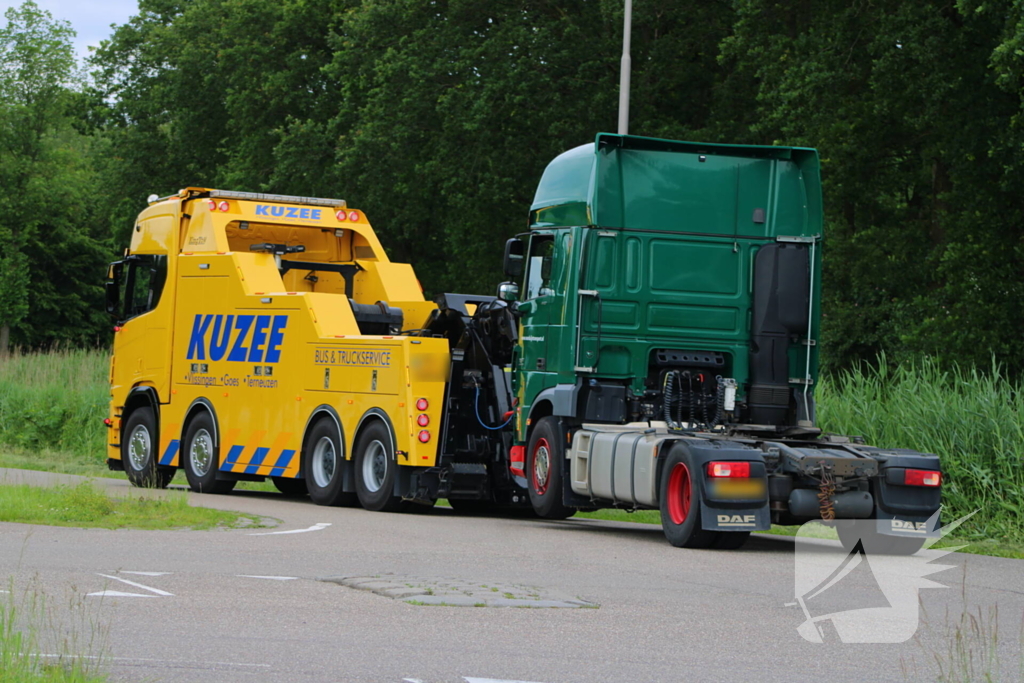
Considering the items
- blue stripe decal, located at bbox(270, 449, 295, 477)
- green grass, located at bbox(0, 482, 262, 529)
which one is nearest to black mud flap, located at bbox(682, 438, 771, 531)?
green grass, located at bbox(0, 482, 262, 529)

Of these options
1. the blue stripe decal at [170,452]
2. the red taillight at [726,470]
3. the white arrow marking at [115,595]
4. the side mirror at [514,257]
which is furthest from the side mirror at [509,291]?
the white arrow marking at [115,595]

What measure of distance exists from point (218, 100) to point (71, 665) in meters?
43.5

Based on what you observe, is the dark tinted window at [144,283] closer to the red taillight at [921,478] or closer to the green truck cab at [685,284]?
the green truck cab at [685,284]

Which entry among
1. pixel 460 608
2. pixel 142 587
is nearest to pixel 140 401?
pixel 142 587

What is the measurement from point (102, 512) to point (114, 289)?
8.22 meters

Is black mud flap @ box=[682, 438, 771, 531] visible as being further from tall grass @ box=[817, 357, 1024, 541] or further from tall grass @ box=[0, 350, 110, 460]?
tall grass @ box=[0, 350, 110, 460]

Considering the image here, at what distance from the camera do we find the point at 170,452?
21094 millimetres

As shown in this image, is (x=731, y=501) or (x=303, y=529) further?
(x=303, y=529)

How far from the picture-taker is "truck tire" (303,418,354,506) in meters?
18.1

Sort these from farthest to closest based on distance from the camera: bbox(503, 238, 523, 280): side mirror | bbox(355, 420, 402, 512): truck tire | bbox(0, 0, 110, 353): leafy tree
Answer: bbox(0, 0, 110, 353): leafy tree
bbox(355, 420, 402, 512): truck tire
bbox(503, 238, 523, 280): side mirror

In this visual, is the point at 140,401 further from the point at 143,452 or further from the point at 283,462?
the point at 283,462

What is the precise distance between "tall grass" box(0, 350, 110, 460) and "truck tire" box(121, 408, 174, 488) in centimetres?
681

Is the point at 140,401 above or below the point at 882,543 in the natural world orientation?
above

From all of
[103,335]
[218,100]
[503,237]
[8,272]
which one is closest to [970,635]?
[503,237]
